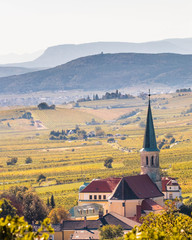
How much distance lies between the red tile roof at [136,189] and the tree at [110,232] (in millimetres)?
13835

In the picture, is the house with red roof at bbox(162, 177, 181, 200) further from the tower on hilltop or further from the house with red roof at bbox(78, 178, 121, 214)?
the tower on hilltop

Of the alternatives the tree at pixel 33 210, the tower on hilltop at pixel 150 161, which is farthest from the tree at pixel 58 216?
the tower on hilltop at pixel 150 161

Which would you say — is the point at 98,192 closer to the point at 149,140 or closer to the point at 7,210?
the point at 149,140

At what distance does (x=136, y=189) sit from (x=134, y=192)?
89 centimetres

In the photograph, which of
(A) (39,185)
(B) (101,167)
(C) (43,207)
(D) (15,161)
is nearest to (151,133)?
(C) (43,207)

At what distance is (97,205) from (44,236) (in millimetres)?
75044

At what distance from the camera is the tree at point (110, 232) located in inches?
2884

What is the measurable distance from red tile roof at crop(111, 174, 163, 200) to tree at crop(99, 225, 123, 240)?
45.4ft

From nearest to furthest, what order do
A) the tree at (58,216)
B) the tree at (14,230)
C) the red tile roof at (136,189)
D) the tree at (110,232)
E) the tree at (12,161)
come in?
the tree at (14,230), the tree at (110,232), the tree at (58,216), the red tile roof at (136,189), the tree at (12,161)

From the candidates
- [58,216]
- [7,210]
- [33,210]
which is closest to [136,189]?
[58,216]

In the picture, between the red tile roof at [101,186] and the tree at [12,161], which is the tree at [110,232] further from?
the tree at [12,161]

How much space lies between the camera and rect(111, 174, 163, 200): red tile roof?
8934cm

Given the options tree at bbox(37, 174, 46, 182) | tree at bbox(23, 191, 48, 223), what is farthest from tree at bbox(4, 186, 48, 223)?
tree at bbox(37, 174, 46, 182)

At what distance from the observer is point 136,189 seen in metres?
90.8
